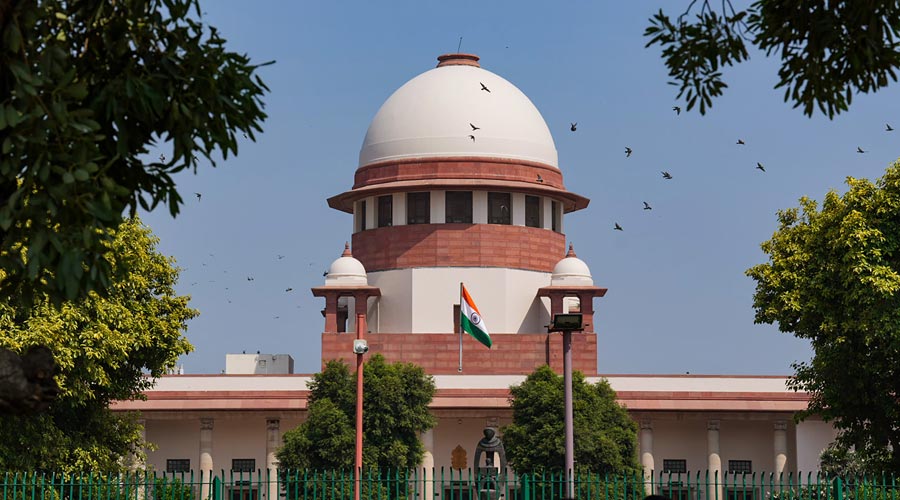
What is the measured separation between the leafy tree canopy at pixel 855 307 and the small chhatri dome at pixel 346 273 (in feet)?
58.9

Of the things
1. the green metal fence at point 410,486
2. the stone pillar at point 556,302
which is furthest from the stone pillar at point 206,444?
the stone pillar at point 556,302

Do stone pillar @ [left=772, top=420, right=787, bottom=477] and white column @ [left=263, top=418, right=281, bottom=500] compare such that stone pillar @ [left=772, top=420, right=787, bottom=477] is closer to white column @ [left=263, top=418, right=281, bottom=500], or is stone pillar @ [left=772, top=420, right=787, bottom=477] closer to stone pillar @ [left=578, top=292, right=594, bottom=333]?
stone pillar @ [left=578, top=292, right=594, bottom=333]

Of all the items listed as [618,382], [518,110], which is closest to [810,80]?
[618,382]

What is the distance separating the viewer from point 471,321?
4416 cm

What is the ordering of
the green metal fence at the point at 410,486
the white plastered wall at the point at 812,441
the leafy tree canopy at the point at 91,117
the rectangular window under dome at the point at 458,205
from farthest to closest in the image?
the rectangular window under dome at the point at 458,205, the white plastered wall at the point at 812,441, the green metal fence at the point at 410,486, the leafy tree canopy at the point at 91,117

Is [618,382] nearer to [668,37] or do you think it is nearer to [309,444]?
[309,444]

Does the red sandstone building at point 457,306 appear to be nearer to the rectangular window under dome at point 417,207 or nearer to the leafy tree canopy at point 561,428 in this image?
the rectangular window under dome at point 417,207

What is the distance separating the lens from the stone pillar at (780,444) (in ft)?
150

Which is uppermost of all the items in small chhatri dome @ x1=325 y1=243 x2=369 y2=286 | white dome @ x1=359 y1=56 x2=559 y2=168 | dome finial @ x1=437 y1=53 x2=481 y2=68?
dome finial @ x1=437 y1=53 x2=481 y2=68

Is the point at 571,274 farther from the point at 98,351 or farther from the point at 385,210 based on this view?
the point at 98,351

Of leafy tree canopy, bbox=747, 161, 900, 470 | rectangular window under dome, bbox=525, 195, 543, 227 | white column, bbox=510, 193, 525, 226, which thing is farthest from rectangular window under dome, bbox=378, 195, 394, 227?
leafy tree canopy, bbox=747, 161, 900, 470

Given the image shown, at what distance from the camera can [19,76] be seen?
909 centimetres

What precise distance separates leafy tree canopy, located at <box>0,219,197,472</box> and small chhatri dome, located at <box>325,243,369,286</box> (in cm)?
1420

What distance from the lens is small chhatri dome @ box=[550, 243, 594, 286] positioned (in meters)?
47.7
